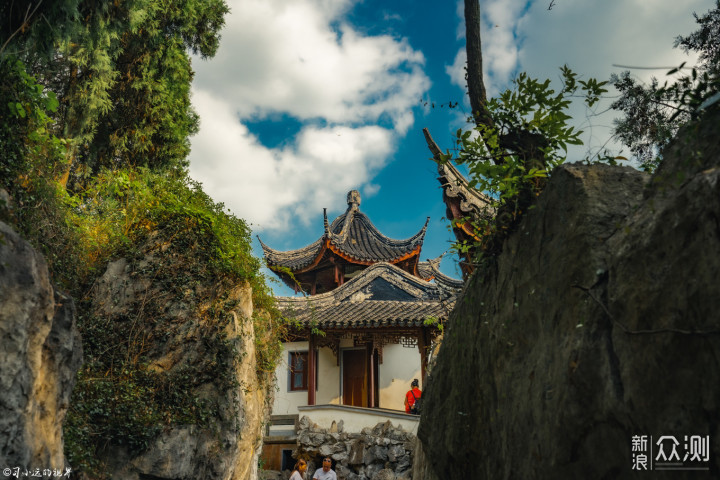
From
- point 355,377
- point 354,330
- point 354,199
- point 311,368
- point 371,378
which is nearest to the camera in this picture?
point 354,330

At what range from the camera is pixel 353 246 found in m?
23.3

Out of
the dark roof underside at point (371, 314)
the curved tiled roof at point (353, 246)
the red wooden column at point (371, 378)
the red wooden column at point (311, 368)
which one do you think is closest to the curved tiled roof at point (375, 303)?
the dark roof underside at point (371, 314)

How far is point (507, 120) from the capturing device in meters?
4.11

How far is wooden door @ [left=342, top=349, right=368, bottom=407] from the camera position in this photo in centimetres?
1811

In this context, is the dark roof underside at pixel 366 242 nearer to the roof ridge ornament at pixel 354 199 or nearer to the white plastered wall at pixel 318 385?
the roof ridge ornament at pixel 354 199

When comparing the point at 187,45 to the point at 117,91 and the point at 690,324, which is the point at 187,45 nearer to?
the point at 117,91

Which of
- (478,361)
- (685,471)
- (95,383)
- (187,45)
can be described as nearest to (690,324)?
(685,471)

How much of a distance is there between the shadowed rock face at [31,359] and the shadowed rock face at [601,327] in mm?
3199

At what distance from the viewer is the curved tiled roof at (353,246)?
2138 cm

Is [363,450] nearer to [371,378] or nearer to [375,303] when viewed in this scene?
[371,378]

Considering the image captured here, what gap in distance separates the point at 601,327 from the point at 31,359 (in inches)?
158

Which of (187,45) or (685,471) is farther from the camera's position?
(187,45)

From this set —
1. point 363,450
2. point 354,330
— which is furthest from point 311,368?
point 363,450

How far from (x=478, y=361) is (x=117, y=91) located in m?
10.5
